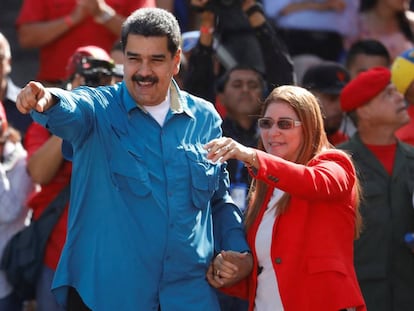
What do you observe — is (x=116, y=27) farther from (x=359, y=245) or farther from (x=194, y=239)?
(x=194, y=239)

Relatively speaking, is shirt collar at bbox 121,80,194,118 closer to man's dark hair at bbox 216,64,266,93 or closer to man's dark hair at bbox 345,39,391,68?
man's dark hair at bbox 216,64,266,93

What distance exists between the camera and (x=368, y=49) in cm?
729

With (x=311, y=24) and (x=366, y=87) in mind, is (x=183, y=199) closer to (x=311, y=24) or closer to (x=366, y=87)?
(x=366, y=87)

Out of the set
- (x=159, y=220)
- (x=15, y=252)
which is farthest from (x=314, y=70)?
(x=159, y=220)

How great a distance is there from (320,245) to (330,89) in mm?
2400

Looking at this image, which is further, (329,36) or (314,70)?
(329,36)

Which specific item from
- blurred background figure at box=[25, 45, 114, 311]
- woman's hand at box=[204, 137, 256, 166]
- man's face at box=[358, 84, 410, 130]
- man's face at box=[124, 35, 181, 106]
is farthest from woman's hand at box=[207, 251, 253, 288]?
man's face at box=[358, 84, 410, 130]

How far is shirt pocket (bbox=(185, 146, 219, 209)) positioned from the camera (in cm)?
409

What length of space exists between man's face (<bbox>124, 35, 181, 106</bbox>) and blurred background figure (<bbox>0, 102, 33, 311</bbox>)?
5.00 ft

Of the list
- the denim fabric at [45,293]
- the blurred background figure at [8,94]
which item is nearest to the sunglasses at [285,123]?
the denim fabric at [45,293]

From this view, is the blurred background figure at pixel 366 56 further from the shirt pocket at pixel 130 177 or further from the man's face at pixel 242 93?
the shirt pocket at pixel 130 177

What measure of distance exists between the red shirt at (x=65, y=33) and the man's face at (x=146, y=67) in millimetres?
2948

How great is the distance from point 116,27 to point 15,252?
2.19m

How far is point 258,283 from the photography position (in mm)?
4336
